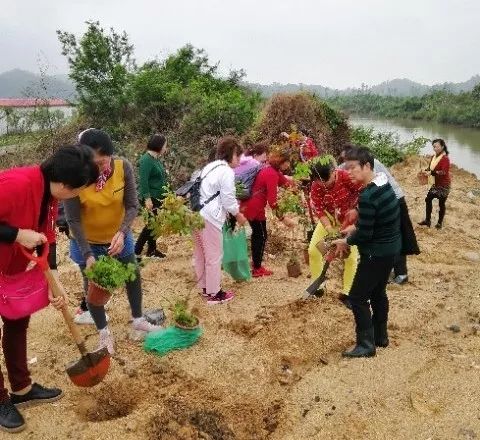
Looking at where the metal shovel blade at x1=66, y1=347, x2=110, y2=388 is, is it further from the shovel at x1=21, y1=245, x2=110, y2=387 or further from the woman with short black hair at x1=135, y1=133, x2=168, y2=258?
the woman with short black hair at x1=135, y1=133, x2=168, y2=258

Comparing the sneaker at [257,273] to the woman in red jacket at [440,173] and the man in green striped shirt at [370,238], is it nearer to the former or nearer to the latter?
the man in green striped shirt at [370,238]

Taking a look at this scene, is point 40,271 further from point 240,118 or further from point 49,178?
point 240,118

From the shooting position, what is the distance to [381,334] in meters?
3.71

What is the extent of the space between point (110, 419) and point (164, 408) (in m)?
0.34

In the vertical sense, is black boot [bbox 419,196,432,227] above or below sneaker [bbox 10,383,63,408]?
above

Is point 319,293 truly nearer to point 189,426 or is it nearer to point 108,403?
point 189,426

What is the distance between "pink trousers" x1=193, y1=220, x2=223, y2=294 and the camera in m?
4.32

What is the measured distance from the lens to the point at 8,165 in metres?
10.1

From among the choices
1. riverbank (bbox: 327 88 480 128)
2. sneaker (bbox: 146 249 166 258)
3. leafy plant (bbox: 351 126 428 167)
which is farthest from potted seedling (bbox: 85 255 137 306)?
riverbank (bbox: 327 88 480 128)

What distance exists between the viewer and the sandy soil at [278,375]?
2820mm

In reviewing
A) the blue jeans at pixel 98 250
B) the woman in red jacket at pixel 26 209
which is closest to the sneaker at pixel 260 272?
the blue jeans at pixel 98 250

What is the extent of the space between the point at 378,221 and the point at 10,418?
104 inches

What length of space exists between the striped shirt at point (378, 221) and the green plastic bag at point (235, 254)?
5.26 feet

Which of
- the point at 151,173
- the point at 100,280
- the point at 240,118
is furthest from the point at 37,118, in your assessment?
the point at 100,280
